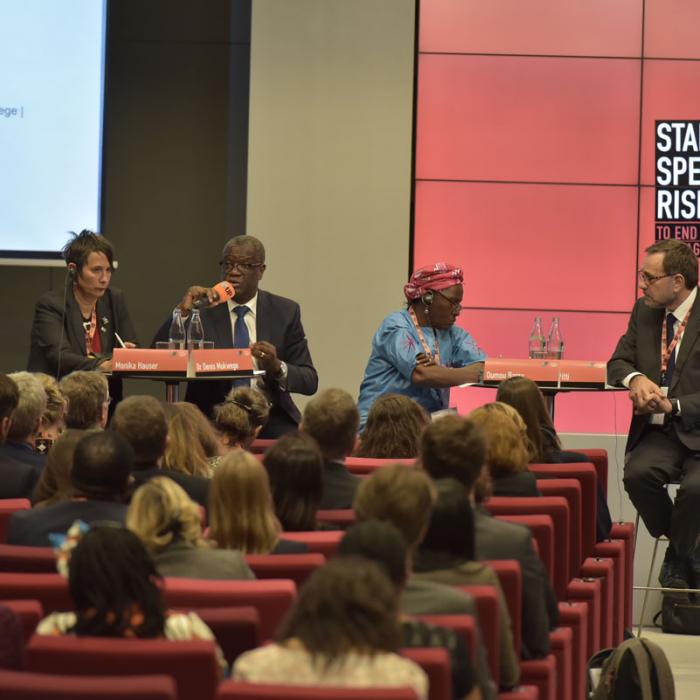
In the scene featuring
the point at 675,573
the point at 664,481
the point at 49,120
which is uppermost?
the point at 49,120

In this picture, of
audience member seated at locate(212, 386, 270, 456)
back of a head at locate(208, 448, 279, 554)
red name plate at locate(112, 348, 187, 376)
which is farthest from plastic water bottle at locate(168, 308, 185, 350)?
back of a head at locate(208, 448, 279, 554)

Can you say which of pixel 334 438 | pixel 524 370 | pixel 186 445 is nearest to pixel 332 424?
pixel 334 438

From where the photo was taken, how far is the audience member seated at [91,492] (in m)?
3.30

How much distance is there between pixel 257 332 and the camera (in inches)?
253

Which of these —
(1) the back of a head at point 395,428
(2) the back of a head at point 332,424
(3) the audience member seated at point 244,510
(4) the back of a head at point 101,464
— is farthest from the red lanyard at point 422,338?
(3) the audience member seated at point 244,510

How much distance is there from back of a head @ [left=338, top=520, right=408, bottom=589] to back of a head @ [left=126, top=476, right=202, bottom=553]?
67 centimetres

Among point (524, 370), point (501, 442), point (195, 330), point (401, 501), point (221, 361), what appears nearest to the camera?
point (401, 501)

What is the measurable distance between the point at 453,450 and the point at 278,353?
3.02 meters

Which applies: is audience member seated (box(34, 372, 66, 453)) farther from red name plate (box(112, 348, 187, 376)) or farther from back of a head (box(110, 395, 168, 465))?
back of a head (box(110, 395, 168, 465))

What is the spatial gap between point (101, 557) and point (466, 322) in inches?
242

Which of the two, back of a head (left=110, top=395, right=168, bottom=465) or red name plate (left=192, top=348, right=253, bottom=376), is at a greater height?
red name plate (left=192, top=348, right=253, bottom=376)

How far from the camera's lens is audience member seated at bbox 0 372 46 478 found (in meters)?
4.46

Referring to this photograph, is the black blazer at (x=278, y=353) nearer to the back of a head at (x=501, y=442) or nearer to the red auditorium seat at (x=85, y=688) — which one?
the back of a head at (x=501, y=442)

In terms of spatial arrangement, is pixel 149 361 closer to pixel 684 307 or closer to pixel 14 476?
pixel 14 476
